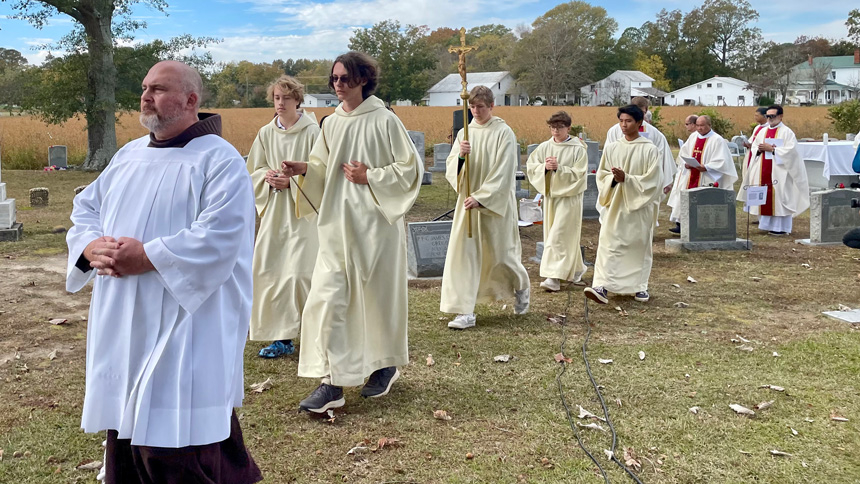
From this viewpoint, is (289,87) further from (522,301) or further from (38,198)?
(38,198)

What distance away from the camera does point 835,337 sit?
271 inches

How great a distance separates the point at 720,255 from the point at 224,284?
30.1 ft

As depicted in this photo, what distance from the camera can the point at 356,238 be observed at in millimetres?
5133

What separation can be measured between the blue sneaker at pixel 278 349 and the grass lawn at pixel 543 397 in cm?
11

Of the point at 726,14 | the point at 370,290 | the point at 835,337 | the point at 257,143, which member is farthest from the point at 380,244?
the point at 726,14

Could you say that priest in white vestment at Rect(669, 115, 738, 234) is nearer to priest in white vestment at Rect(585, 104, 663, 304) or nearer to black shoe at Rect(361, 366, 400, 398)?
priest in white vestment at Rect(585, 104, 663, 304)

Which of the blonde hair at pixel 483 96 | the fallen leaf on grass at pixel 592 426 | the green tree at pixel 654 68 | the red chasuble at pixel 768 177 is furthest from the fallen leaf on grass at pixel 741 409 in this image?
the green tree at pixel 654 68

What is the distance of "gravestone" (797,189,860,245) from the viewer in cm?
1164

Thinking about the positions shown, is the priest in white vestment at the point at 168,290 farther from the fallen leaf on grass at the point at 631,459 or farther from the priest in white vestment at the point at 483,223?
the priest in white vestment at the point at 483,223

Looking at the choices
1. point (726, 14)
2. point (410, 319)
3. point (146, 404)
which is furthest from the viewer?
point (726, 14)

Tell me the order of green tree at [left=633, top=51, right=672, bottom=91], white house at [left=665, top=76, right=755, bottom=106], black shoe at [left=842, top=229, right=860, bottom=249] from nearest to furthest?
black shoe at [left=842, top=229, right=860, bottom=249] < white house at [left=665, top=76, right=755, bottom=106] < green tree at [left=633, top=51, right=672, bottom=91]

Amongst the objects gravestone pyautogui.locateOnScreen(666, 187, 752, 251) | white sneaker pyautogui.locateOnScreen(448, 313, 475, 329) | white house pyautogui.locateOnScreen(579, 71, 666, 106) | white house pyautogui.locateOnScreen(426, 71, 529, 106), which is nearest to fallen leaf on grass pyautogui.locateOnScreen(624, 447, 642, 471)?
white sneaker pyautogui.locateOnScreen(448, 313, 475, 329)

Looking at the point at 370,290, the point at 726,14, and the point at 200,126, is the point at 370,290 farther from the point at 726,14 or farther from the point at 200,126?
the point at 726,14

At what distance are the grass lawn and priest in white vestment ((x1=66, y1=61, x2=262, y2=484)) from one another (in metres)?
1.25
